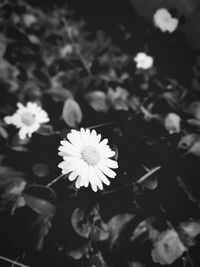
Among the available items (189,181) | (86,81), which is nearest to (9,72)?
(86,81)

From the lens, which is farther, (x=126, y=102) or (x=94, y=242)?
(x=126, y=102)

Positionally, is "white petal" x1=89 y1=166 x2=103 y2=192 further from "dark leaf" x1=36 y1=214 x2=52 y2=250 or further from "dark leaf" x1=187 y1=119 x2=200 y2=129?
"dark leaf" x1=187 y1=119 x2=200 y2=129

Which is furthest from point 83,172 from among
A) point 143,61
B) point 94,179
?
point 143,61

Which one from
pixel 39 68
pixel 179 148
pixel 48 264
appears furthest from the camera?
pixel 39 68

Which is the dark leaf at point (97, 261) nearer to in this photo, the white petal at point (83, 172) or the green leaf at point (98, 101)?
the white petal at point (83, 172)

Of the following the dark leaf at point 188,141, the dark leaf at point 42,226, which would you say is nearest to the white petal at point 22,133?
the dark leaf at point 42,226

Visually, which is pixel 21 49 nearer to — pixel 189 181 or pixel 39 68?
pixel 39 68
